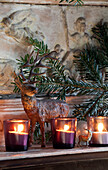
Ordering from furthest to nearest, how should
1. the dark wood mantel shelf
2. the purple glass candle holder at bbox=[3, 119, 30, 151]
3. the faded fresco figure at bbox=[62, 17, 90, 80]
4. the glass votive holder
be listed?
the faded fresco figure at bbox=[62, 17, 90, 80] < the glass votive holder < the purple glass candle holder at bbox=[3, 119, 30, 151] < the dark wood mantel shelf

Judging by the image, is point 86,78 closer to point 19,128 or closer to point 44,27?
point 44,27

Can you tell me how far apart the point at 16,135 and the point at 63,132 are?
7.1 inches

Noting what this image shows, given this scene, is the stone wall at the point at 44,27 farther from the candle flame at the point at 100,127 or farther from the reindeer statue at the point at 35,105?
the candle flame at the point at 100,127

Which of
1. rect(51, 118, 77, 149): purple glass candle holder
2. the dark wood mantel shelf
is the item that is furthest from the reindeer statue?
the dark wood mantel shelf

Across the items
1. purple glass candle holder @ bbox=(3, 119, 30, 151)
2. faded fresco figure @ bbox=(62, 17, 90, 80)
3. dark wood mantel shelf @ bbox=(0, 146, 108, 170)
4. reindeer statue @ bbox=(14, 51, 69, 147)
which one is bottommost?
dark wood mantel shelf @ bbox=(0, 146, 108, 170)

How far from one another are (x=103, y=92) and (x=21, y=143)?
499mm

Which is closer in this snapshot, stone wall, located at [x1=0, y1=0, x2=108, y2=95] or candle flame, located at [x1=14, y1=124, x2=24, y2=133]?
candle flame, located at [x1=14, y1=124, x2=24, y2=133]

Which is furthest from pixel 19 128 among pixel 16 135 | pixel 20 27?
pixel 20 27

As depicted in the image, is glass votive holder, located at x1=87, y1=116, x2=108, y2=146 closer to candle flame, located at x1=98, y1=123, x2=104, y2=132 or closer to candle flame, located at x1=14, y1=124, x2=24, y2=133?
candle flame, located at x1=98, y1=123, x2=104, y2=132

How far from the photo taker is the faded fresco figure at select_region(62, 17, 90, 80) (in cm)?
146

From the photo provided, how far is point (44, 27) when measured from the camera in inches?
56.2

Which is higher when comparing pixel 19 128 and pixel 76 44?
pixel 76 44

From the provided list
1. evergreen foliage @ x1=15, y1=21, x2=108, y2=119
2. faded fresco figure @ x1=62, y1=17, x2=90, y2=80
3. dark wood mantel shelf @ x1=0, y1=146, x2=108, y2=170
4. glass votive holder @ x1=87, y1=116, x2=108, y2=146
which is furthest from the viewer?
faded fresco figure @ x1=62, y1=17, x2=90, y2=80

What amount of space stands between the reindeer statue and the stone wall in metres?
0.23
